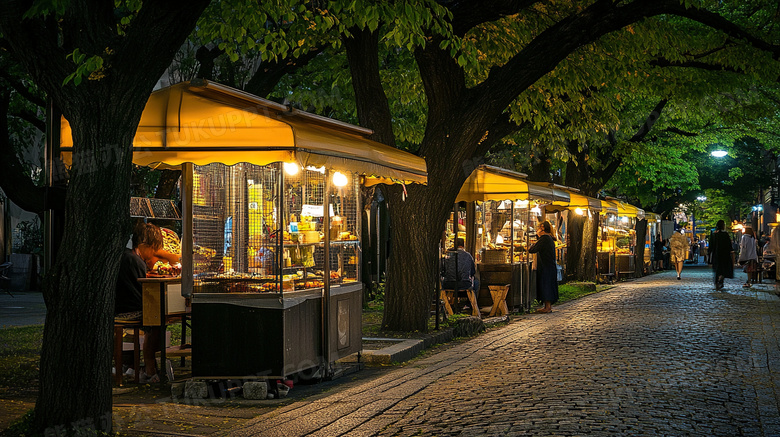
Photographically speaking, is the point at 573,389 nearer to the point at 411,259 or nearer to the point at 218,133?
→ the point at 218,133

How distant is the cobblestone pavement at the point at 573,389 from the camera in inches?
308

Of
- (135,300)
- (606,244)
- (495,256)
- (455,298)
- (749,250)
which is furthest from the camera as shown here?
(606,244)

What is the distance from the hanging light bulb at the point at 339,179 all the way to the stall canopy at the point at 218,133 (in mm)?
1262

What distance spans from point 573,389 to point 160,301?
14.7 feet

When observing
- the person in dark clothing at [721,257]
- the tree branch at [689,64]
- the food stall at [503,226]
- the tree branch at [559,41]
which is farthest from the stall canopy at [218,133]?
the person in dark clothing at [721,257]

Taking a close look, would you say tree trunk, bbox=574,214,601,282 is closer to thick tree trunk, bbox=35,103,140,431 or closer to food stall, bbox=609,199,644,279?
food stall, bbox=609,199,644,279

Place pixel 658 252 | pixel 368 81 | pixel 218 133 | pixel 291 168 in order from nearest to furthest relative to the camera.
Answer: pixel 218 133 < pixel 291 168 < pixel 368 81 < pixel 658 252

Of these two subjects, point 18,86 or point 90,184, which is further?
point 18,86

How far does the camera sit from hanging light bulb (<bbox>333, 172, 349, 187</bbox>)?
11.2 metres

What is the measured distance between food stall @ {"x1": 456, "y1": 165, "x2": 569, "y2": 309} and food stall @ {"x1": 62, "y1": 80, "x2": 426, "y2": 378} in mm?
8717

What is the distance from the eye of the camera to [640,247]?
45469mm

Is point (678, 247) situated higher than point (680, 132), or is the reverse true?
point (680, 132)

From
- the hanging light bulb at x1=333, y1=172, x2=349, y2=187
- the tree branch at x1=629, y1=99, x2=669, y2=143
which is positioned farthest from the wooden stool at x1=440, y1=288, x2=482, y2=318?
the tree branch at x1=629, y1=99, x2=669, y2=143

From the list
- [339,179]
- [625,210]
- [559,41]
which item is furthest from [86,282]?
[625,210]
